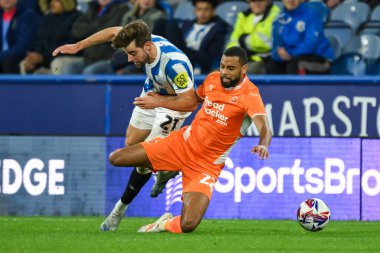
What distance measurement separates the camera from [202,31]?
17.0 meters

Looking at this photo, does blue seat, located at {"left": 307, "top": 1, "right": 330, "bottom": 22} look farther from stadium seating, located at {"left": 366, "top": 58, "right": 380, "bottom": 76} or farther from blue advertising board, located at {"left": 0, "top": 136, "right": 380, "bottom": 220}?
blue advertising board, located at {"left": 0, "top": 136, "right": 380, "bottom": 220}

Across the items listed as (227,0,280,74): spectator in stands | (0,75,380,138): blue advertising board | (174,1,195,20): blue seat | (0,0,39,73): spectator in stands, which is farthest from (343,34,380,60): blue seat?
(0,0,39,73): spectator in stands

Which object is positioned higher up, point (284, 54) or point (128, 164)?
point (128, 164)

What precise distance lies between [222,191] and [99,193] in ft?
5.06

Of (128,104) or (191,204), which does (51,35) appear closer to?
(128,104)

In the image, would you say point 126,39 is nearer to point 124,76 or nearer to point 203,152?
point 203,152

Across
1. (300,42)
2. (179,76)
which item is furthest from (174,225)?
(300,42)

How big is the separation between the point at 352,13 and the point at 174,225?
7381mm

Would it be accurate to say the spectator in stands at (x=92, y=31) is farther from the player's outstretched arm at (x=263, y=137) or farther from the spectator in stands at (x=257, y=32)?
the player's outstretched arm at (x=263, y=137)

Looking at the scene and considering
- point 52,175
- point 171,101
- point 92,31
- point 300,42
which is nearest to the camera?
point 171,101

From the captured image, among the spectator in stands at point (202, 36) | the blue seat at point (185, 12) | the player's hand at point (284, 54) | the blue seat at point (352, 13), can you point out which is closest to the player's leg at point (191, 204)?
the player's hand at point (284, 54)

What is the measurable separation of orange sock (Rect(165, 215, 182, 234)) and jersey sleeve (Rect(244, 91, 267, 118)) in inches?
49.2

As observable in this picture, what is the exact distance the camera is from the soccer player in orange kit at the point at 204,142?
1100cm

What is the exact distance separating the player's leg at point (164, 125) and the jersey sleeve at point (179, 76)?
564 mm
